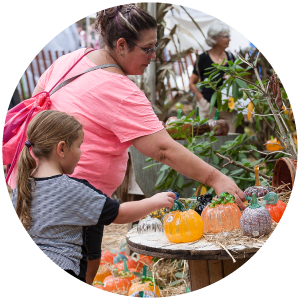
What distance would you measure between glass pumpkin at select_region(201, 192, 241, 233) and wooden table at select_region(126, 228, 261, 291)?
0.08m

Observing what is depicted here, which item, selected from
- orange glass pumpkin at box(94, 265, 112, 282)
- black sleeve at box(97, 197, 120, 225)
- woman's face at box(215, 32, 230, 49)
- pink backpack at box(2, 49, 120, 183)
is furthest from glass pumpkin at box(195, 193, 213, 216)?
woman's face at box(215, 32, 230, 49)

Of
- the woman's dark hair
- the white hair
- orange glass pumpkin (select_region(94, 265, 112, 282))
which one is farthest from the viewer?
the white hair

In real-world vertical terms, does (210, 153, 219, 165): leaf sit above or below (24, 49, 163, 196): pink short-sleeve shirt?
below

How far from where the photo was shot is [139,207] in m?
1.27

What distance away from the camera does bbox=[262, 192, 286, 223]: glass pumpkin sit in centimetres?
149

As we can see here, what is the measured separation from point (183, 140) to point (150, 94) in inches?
45.9

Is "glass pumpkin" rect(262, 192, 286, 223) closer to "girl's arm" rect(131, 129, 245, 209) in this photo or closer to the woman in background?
"girl's arm" rect(131, 129, 245, 209)

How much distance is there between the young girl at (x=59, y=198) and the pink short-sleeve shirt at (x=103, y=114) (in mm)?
100

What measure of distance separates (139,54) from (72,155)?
19.8 inches

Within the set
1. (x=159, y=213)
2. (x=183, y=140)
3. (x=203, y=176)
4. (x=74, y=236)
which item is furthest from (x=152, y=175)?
(x=74, y=236)

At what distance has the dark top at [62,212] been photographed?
118cm

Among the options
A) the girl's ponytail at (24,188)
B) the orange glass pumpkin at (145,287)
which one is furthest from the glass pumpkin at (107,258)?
the girl's ponytail at (24,188)

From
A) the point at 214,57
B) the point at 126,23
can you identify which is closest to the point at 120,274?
the point at 126,23

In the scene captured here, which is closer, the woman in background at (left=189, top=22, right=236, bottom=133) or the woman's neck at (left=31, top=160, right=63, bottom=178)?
the woman's neck at (left=31, top=160, right=63, bottom=178)
